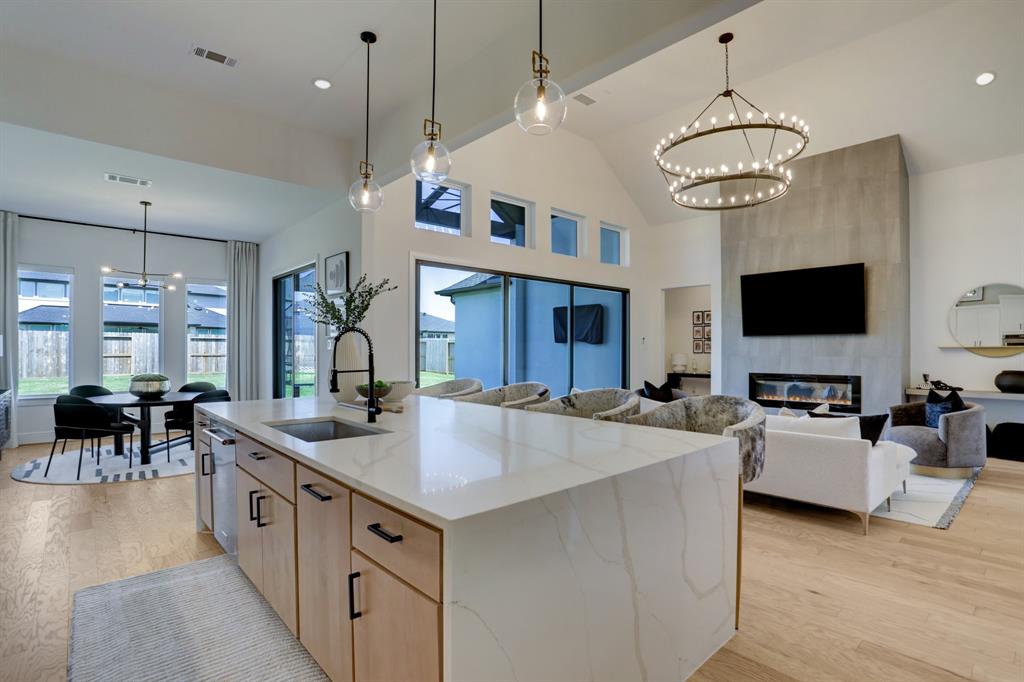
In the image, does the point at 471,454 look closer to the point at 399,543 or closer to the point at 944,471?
the point at 399,543

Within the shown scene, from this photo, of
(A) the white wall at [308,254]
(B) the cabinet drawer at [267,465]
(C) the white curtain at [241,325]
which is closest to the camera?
(B) the cabinet drawer at [267,465]

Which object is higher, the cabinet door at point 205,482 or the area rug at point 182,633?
the cabinet door at point 205,482

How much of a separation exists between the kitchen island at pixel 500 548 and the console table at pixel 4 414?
5.19 meters

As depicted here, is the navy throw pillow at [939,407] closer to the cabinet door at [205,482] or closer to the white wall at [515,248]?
the white wall at [515,248]

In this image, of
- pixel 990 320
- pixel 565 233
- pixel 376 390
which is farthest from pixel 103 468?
pixel 990 320

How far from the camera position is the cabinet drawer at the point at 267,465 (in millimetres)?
1894

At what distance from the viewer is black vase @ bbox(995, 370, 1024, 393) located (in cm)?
573

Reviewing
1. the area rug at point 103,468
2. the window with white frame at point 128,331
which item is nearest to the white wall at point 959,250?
the area rug at point 103,468

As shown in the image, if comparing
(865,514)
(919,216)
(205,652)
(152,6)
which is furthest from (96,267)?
(919,216)

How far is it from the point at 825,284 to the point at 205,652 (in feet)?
24.3

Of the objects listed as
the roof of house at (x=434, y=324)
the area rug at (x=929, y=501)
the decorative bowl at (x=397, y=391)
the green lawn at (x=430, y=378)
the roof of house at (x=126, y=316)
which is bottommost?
the area rug at (x=929, y=501)

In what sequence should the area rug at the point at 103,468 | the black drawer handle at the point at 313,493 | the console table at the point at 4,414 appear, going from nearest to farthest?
the black drawer handle at the point at 313,493
the area rug at the point at 103,468
the console table at the point at 4,414

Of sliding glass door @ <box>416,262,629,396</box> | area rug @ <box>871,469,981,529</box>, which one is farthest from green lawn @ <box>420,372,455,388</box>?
area rug @ <box>871,469,981,529</box>

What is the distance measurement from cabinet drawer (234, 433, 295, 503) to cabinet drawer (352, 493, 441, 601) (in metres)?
0.58
